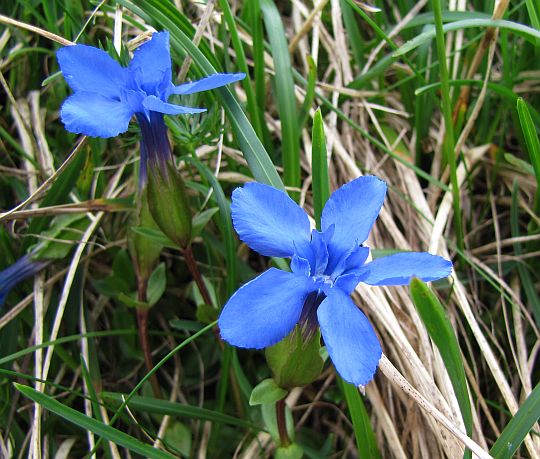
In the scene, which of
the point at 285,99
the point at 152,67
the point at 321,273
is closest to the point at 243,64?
the point at 285,99

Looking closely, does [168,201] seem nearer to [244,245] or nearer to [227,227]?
A: [227,227]

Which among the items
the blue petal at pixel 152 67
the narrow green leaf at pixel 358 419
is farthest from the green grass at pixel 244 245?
the blue petal at pixel 152 67

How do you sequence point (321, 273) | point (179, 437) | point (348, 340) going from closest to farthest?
point (348, 340)
point (321, 273)
point (179, 437)

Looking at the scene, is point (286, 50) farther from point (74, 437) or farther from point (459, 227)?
point (74, 437)

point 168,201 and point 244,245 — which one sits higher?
point 168,201

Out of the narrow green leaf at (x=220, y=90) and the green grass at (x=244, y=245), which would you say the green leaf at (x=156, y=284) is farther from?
the narrow green leaf at (x=220, y=90)

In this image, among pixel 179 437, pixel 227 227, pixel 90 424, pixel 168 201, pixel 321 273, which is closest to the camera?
pixel 321 273

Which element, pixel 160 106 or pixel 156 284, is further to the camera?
pixel 156 284

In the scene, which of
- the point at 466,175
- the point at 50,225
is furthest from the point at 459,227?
the point at 50,225
